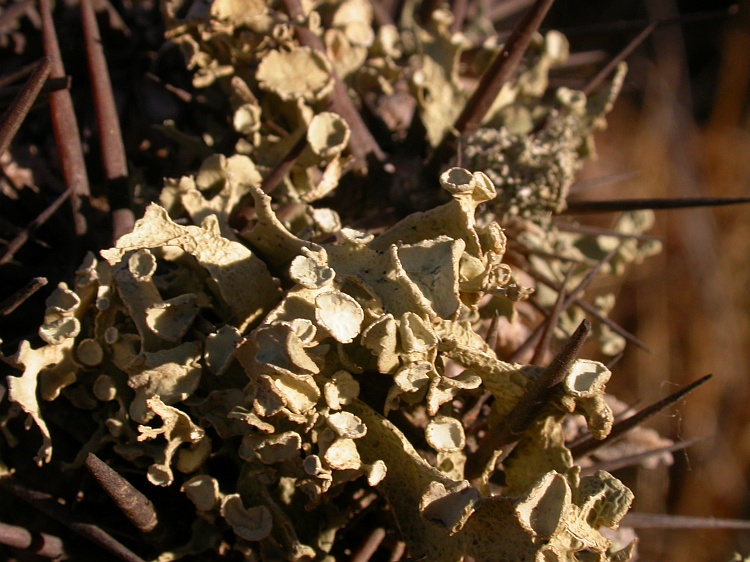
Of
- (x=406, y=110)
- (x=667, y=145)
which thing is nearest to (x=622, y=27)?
(x=406, y=110)

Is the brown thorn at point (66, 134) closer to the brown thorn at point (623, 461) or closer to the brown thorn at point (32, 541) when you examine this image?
the brown thorn at point (32, 541)

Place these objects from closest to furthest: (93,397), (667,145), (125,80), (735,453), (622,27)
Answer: (93,397) < (125,80) < (622,27) < (735,453) < (667,145)

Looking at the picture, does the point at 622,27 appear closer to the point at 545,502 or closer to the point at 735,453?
the point at 545,502

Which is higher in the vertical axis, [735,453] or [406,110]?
[406,110]

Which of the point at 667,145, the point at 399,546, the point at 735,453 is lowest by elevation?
the point at 735,453

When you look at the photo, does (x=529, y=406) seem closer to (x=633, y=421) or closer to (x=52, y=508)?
(x=633, y=421)
